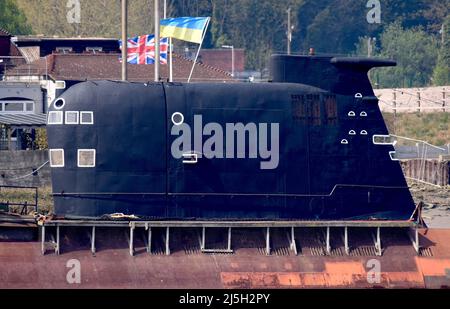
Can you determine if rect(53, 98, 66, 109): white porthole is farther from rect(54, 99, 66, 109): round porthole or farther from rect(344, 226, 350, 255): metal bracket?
rect(344, 226, 350, 255): metal bracket

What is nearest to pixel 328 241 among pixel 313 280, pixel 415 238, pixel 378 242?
pixel 313 280

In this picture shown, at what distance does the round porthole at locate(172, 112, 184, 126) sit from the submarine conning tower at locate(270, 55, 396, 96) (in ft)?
12.6

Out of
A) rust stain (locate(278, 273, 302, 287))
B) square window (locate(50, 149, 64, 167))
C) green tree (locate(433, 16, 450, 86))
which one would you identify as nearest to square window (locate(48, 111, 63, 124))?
square window (locate(50, 149, 64, 167))

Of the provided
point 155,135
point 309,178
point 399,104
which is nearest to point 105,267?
point 155,135

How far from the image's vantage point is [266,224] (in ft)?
129

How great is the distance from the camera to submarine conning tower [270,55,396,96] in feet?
135

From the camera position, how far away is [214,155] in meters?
39.5

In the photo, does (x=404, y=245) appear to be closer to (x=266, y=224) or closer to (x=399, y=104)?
(x=266, y=224)

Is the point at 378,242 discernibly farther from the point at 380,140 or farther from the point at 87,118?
the point at 87,118

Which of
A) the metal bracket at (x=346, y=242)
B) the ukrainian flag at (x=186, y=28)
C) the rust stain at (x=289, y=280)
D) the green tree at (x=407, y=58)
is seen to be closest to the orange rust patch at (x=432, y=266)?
the metal bracket at (x=346, y=242)

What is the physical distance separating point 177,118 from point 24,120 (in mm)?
26538
